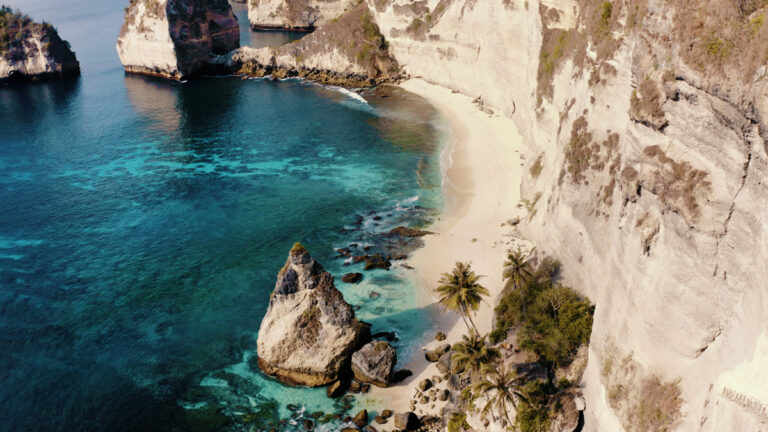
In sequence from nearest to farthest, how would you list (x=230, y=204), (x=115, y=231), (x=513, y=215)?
(x=513, y=215), (x=115, y=231), (x=230, y=204)

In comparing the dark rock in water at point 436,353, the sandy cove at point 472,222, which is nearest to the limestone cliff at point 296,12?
the sandy cove at point 472,222

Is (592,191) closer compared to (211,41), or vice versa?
(592,191)

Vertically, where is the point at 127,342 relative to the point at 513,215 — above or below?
below

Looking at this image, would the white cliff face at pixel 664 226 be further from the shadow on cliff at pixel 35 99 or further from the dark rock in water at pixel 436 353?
the shadow on cliff at pixel 35 99

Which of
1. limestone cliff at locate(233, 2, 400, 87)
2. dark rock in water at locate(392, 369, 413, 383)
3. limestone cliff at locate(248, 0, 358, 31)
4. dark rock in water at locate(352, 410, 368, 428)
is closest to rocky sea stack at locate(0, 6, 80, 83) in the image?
limestone cliff at locate(233, 2, 400, 87)

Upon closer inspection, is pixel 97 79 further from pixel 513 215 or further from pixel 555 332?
pixel 555 332

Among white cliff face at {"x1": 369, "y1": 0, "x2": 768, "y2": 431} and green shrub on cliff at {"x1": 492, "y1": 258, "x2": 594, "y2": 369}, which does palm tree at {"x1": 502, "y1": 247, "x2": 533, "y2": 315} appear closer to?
green shrub on cliff at {"x1": 492, "y1": 258, "x2": 594, "y2": 369}

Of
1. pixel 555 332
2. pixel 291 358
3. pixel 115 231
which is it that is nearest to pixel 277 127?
pixel 115 231

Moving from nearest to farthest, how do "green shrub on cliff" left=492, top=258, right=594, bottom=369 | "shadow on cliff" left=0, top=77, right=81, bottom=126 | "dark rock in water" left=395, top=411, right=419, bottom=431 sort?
"dark rock in water" left=395, top=411, right=419, bottom=431
"green shrub on cliff" left=492, top=258, right=594, bottom=369
"shadow on cliff" left=0, top=77, right=81, bottom=126
